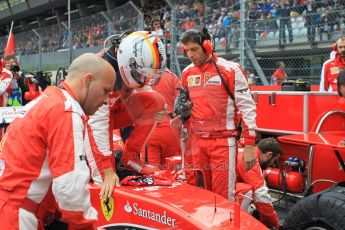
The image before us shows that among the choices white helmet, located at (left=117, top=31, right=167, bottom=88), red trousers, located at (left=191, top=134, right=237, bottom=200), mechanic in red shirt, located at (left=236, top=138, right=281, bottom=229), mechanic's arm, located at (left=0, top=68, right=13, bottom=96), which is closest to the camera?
white helmet, located at (left=117, top=31, right=167, bottom=88)

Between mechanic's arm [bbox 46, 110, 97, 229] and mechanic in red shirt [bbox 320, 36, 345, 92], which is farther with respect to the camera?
mechanic in red shirt [bbox 320, 36, 345, 92]

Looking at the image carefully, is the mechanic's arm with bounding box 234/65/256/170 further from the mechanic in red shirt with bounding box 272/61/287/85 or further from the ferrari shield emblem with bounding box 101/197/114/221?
the mechanic in red shirt with bounding box 272/61/287/85

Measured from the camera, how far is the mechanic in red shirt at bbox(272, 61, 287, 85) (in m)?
7.88

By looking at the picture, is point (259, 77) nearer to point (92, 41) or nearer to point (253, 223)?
point (253, 223)

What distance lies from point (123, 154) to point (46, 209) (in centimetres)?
115

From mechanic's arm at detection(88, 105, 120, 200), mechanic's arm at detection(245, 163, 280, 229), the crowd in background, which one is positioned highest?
the crowd in background

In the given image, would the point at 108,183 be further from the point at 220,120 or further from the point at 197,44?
the point at 197,44

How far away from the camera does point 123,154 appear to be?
335 centimetres

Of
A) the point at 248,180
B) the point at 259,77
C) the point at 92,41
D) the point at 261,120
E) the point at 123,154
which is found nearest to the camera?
the point at 123,154

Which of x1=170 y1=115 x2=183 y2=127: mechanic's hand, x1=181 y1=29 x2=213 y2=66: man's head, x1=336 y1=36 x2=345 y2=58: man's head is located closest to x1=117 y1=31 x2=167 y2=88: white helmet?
x1=170 y1=115 x2=183 y2=127: mechanic's hand

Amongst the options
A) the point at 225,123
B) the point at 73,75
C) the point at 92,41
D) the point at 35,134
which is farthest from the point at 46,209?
the point at 92,41

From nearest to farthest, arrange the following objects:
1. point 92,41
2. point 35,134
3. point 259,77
Answer: point 35,134 < point 259,77 < point 92,41

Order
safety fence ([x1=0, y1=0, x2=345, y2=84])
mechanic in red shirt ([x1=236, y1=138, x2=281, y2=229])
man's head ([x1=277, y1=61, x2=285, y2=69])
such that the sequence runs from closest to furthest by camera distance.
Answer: mechanic in red shirt ([x1=236, y1=138, x2=281, y2=229]) → safety fence ([x1=0, y1=0, x2=345, y2=84]) → man's head ([x1=277, y1=61, x2=285, y2=69])

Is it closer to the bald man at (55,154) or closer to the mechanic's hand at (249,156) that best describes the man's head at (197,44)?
the mechanic's hand at (249,156)
